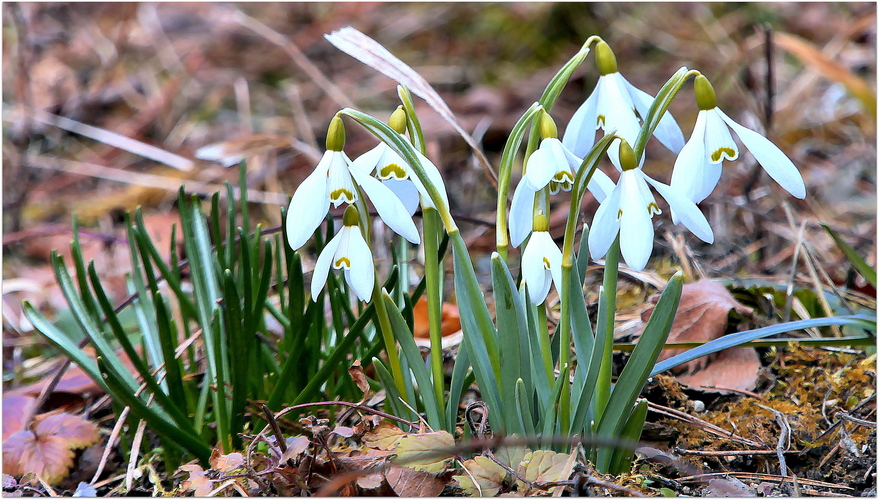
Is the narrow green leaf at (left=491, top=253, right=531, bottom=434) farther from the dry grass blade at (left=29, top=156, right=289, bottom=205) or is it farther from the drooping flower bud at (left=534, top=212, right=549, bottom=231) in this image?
the dry grass blade at (left=29, top=156, right=289, bottom=205)

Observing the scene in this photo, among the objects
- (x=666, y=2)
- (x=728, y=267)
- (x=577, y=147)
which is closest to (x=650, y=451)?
(x=577, y=147)

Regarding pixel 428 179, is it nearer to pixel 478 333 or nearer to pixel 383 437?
pixel 478 333

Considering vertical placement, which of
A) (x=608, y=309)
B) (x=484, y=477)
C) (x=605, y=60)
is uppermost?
(x=605, y=60)

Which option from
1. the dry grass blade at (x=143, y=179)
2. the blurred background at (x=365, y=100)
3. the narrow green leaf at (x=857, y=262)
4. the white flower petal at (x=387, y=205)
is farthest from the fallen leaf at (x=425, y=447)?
the dry grass blade at (x=143, y=179)

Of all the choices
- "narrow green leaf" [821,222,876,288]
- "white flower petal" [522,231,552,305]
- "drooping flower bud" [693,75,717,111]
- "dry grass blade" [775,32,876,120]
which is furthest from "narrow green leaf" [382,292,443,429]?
"dry grass blade" [775,32,876,120]

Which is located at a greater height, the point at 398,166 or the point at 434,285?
the point at 398,166

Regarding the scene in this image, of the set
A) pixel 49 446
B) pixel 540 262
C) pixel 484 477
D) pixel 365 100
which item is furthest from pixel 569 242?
pixel 365 100

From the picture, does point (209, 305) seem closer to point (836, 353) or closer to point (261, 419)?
point (261, 419)

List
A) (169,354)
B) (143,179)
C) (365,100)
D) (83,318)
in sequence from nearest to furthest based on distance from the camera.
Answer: (169,354) → (83,318) → (143,179) → (365,100)
